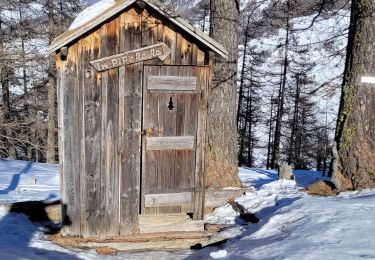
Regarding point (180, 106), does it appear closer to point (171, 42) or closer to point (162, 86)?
point (162, 86)

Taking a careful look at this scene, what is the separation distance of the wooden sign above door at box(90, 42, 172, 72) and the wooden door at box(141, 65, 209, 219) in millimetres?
185

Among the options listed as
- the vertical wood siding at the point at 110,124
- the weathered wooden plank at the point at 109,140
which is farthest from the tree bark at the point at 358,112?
the weathered wooden plank at the point at 109,140

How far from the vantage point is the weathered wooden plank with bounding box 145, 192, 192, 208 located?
726cm

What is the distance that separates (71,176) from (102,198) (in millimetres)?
597

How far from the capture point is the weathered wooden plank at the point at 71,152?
6.76 m

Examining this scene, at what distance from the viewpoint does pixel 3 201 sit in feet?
29.4

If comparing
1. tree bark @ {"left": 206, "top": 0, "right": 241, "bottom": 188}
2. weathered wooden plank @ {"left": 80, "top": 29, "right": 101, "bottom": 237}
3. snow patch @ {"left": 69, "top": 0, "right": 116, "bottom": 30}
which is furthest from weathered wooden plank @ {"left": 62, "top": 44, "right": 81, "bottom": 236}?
tree bark @ {"left": 206, "top": 0, "right": 241, "bottom": 188}

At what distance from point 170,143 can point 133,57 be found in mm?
1469

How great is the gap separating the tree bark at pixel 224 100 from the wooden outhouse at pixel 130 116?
2064 mm

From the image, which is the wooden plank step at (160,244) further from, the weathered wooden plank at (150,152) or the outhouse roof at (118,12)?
the outhouse roof at (118,12)

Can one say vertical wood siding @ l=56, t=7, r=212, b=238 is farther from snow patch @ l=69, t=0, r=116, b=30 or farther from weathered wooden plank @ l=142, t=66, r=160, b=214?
snow patch @ l=69, t=0, r=116, b=30

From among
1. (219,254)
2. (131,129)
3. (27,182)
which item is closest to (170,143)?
(131,129)

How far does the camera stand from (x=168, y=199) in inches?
289

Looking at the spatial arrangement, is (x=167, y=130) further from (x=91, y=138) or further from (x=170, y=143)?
(x=91, y=138)
